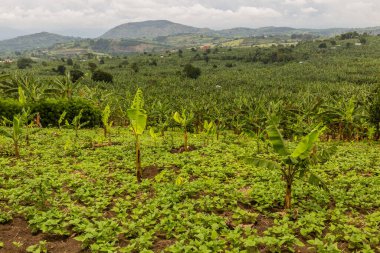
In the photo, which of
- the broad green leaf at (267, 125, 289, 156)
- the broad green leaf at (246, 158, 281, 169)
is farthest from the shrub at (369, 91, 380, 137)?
the broad green leaf at (246, 158, 281, 169)

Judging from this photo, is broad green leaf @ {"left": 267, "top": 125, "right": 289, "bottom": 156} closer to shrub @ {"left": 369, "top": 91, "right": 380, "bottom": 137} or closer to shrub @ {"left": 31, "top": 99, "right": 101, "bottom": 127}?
shrub @ {"left": 369, "top": 91, "right": 380, "bottom": 137}

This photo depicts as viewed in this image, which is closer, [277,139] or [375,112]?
[277,139]

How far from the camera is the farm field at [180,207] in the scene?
7422mm

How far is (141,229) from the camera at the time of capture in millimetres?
7965

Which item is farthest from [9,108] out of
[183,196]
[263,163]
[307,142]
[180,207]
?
[307,142]

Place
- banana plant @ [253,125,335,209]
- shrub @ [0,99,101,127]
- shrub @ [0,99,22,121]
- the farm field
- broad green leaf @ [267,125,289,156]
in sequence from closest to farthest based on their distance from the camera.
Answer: the farm field < banana plant @ [253,125,335,209] < broad green leaf @ [267,125,289,156] < shrub @ [0,99,22,121] < shrub @ [0,99,101,127]

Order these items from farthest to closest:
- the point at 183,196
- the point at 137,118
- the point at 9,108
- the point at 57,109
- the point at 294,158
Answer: the point at 57,109 → the point at 9,108 → the point at 137,118 → the point at 183,196 → the point at 294,158

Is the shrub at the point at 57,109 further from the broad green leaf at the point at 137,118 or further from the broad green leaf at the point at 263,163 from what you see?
the broad green leaf at the point at 263,163

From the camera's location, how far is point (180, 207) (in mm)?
9328

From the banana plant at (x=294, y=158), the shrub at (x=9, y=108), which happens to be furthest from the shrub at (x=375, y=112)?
the shrub at (x=9, y=108)

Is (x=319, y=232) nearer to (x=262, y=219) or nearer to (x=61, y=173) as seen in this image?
(x=262, y=219)

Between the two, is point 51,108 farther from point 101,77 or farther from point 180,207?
point 101,77

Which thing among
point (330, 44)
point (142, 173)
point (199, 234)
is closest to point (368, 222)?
point (199, 234)

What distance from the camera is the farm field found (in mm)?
7422
